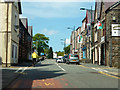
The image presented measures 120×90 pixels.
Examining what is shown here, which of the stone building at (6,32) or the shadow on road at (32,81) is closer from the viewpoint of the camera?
the shadow on road at (32,81)

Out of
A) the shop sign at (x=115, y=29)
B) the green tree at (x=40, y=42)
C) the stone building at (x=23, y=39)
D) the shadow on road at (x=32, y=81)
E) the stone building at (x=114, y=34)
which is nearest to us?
the shadow on road at (x=32, y=81)

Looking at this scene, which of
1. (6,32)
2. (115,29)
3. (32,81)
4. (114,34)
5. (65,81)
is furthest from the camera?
(115,29)

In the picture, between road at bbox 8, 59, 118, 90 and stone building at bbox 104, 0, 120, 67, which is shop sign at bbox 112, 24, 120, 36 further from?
road at bbox 8, 59, 118, 90

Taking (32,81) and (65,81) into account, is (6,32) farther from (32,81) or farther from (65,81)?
(65,81)

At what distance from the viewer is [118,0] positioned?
25422 millimetres

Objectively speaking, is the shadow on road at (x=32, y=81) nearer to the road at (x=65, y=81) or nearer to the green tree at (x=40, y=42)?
the road at (x=65, y=81)

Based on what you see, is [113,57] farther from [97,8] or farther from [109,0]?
[97,8]

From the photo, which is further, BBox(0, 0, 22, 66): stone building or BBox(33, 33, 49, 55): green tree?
BBox(33, 33, 49, 55): green tree

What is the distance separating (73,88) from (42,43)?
3502 inches

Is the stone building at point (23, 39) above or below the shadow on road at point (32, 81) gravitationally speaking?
above

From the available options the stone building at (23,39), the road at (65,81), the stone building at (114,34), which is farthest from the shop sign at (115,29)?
the stone building at (23,39)

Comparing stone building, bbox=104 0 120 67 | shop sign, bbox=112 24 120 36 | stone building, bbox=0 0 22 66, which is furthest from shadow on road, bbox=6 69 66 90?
shop sign, bbox=112 24 120 36

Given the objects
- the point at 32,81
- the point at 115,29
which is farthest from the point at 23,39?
the point at 32,81

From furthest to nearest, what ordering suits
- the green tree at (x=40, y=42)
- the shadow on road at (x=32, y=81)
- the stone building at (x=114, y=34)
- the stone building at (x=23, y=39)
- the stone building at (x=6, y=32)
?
the green tree at (x=40, y=42), the stone building at (x=23, y=39), the stone building at (x=114, y=34), the stone building at (x=6, y=32), the shadow on road at (x=32, y=81)
